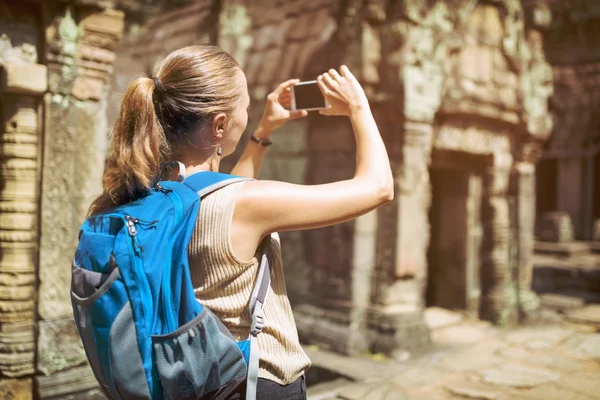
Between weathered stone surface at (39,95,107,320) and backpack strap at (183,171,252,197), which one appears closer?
backpack strap at (183,171,252,197)

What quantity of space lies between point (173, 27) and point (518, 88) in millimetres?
4768

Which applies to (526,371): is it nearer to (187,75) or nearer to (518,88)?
(518,88)

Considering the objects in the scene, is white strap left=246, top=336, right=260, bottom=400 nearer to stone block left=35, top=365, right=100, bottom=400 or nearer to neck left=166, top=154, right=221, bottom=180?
neck left=166, top=154, right=221, bottom=180

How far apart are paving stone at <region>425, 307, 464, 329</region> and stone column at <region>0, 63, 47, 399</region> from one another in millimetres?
4270

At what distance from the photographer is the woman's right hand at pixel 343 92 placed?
5.11 ft

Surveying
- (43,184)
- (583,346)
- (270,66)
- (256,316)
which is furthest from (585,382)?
(270,66)

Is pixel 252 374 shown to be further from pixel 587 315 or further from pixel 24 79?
pixel 587 315

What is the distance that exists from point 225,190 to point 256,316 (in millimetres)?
321

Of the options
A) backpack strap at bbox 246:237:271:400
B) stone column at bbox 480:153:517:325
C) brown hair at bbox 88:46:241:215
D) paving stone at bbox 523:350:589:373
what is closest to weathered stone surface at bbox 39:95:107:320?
brown hair at bbox 88:46:241:215

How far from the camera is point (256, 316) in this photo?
4.50 feet

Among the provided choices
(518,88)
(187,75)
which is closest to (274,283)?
(187,75)

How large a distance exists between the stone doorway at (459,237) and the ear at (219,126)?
18.3ft

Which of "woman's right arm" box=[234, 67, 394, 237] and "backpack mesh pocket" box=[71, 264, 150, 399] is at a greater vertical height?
"woman's right arm" box=[234, 67, 394, 237]

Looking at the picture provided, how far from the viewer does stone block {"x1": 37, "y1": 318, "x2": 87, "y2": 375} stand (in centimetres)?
332
